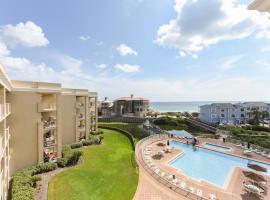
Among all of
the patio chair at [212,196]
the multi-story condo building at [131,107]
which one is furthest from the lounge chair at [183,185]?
the multi-story condo building at [131,107]

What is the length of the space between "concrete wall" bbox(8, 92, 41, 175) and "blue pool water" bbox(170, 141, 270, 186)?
15.1m

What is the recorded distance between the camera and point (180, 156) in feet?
72.4

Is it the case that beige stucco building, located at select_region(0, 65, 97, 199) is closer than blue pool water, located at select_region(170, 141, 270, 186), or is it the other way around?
beige stucco building, located at select_region(0, 65, 97, 199)

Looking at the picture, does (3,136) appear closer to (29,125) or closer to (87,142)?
(29,125)

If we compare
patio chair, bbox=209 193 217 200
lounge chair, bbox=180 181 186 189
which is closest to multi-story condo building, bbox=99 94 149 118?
lounge chair, bbox=180 181 186 189

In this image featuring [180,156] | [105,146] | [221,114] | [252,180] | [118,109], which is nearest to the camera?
A: [252,180]

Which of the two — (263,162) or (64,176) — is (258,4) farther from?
(263,162)

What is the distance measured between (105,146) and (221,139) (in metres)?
20.7

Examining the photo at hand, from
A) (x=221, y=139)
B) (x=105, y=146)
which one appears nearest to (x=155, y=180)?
(x=105, y=146)

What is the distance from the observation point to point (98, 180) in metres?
14.3

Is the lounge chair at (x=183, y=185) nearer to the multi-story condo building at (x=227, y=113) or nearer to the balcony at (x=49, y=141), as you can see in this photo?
the balcony at (x=49, y=141)

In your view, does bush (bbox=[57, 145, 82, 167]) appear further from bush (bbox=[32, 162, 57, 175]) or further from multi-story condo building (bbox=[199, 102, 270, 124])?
multi-story condo building (bbox=[199, 102, 270, 124])

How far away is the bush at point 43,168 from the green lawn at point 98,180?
155 centimetres

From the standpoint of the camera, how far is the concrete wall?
49.3ft
